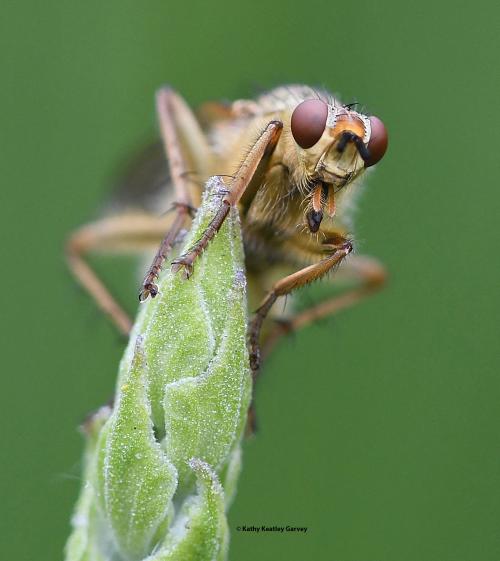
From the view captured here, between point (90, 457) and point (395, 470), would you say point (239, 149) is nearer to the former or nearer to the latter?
point (90, 457)

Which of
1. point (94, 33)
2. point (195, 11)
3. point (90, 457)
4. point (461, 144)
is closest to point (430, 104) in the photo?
point (461, 144)

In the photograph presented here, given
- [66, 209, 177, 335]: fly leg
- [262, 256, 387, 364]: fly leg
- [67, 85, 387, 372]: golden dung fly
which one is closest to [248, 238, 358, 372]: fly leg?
[67, 85, 387, 372]: golden dung fly

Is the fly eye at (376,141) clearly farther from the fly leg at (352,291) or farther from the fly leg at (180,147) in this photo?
the fly leg at (352,291)

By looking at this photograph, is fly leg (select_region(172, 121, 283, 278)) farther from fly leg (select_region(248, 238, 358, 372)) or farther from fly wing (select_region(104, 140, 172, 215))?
fly wing (select_region(104, 140, 172, 215))

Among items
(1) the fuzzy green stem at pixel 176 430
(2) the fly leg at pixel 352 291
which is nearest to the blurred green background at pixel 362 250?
(2) the fly leg at pixel 352 291

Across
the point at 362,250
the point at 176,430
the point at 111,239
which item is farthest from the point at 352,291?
the point at 176,430

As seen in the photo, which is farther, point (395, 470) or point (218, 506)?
point (395, 470)
